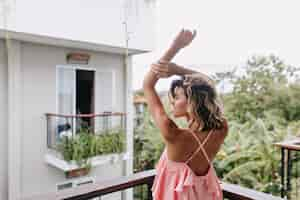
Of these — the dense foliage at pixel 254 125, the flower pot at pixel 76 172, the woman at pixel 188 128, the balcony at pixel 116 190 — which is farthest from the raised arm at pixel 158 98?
the flower pot at pixel 76 172

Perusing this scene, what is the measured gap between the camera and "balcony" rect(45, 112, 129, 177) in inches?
144

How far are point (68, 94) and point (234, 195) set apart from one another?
10.8 ft

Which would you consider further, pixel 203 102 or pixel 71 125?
pixel 71 125

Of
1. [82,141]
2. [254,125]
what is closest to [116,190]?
[82,141]

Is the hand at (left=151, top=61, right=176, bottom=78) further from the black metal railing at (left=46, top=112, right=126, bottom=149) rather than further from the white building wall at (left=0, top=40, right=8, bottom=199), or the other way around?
the white building wall at (left=0, top=40, right=8, bottom=199)

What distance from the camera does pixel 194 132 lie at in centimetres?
82

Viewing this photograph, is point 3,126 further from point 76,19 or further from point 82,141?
point 76,19

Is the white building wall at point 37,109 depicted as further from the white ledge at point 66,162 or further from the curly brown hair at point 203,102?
the curly brown hair at point 203,102

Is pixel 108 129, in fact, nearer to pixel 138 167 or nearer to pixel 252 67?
pixel 138 167

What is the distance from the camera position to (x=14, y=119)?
11.1 feet

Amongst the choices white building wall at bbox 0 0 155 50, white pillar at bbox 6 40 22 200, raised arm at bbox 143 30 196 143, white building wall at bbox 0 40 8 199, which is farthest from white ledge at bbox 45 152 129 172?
raised arm at bbox 143 30 196 143

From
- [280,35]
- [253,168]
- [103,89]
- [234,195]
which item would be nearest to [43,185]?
[103,89]

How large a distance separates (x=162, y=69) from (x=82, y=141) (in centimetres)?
312

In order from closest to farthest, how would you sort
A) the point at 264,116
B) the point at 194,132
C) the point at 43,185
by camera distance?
1. the point at 194,132
2. the point at 43,185
3. the point at 264,116
